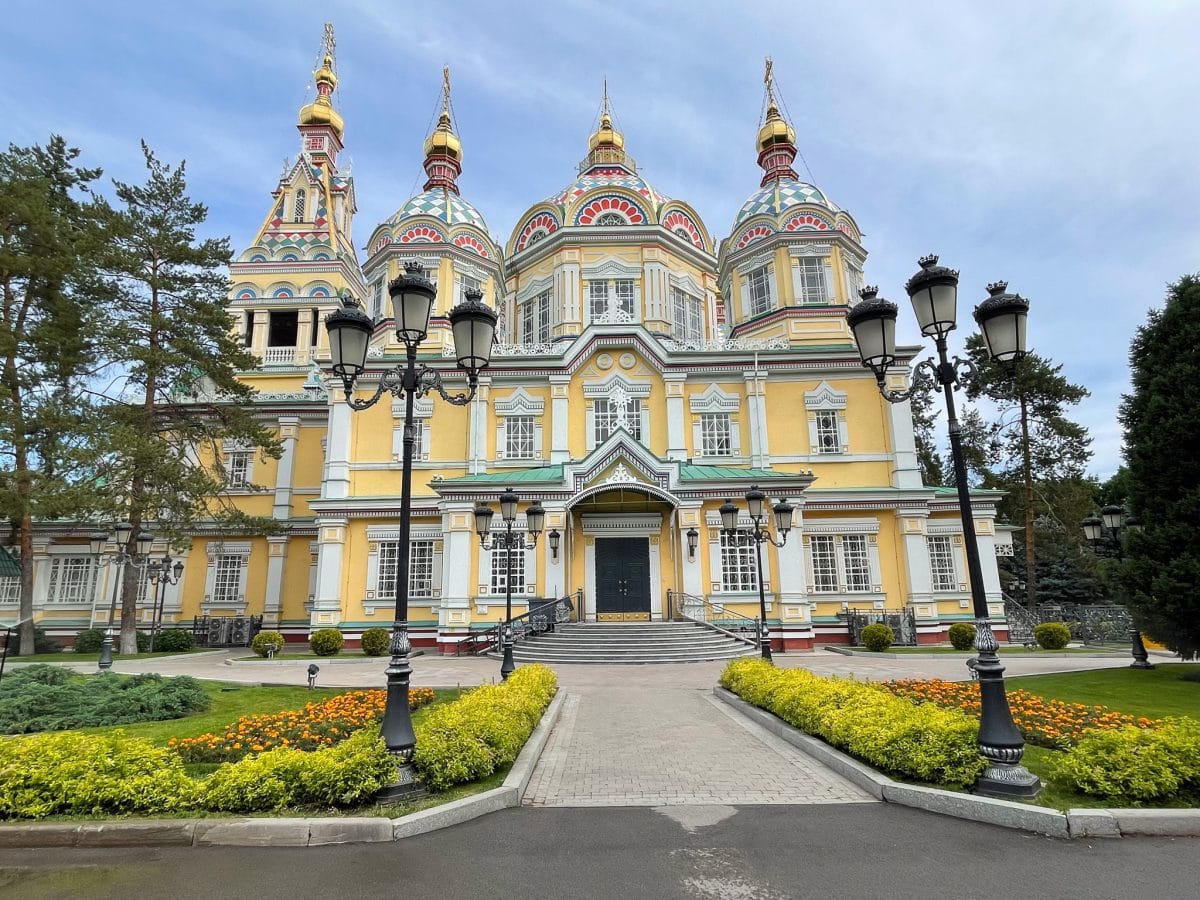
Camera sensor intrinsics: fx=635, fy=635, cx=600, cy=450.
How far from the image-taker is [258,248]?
1264 inches

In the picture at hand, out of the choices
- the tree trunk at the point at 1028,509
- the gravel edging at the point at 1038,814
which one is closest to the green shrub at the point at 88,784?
the gravel edging at the point at 1038,814

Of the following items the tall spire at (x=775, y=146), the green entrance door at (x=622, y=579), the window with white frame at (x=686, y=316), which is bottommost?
the green entrance door at (x=622, y=579)

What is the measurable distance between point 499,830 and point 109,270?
2567 centimetres

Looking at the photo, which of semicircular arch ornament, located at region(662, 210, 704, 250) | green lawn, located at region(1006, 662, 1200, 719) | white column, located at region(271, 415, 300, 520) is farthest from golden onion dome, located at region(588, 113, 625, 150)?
green lawn, located at region(1006, 662, 1200, 719)

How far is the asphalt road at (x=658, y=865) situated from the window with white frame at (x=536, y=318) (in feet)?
77.3

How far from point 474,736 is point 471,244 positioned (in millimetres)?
25037

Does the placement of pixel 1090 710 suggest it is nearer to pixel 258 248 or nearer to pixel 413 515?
pixel 413 515

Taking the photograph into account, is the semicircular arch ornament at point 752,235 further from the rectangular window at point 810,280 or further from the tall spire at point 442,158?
the tall spire at point 442,158

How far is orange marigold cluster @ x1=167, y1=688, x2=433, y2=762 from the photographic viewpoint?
7.16 metres

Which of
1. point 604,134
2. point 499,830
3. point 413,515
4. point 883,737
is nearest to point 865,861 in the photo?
point 883,737

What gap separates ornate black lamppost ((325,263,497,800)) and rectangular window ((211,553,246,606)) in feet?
76.2

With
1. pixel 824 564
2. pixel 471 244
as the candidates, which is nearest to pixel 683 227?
pixel 471 244

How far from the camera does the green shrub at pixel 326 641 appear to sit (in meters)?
20.4

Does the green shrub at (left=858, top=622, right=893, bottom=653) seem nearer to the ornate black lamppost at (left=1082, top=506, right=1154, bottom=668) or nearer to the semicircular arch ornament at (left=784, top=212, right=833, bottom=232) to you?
the ornate black lamppost at (left=1082, top=506, right=1154, bottom=668)
